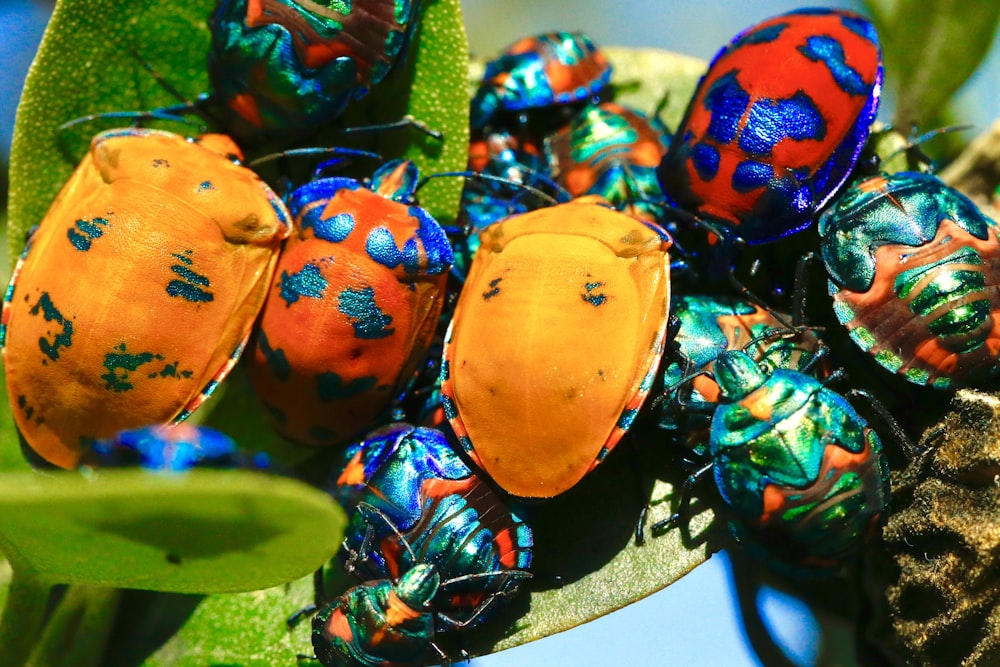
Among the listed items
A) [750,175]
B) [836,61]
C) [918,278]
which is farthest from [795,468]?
[836,61]

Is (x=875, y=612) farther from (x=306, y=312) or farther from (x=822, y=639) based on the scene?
(x=306, y=312)

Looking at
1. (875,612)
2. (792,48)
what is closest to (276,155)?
(792,48)

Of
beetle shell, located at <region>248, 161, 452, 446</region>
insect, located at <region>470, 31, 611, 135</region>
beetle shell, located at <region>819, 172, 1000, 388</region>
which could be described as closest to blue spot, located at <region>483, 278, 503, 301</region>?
beetle shell, located at <region>248, 161, 452, 446</region>

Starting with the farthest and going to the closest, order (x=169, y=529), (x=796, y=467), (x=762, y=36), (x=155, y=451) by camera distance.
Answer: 1. (x=762, y=36)
2. (x=155, y=451)
3. (x=796, y=467)
4. (x=169, y=529)

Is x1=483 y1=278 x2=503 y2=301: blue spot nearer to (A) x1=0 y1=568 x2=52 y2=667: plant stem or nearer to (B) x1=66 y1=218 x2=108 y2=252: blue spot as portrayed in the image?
(B) x1=66 y1=218 x2=108 y2=252: blue spot

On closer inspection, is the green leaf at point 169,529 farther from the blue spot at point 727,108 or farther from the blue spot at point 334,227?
the blue spot at point 727,108

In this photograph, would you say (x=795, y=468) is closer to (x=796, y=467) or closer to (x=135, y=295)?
(x=796, y=467)

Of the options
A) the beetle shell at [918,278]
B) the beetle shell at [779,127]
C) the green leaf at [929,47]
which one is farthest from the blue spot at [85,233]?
the green leaf at [929,47]
